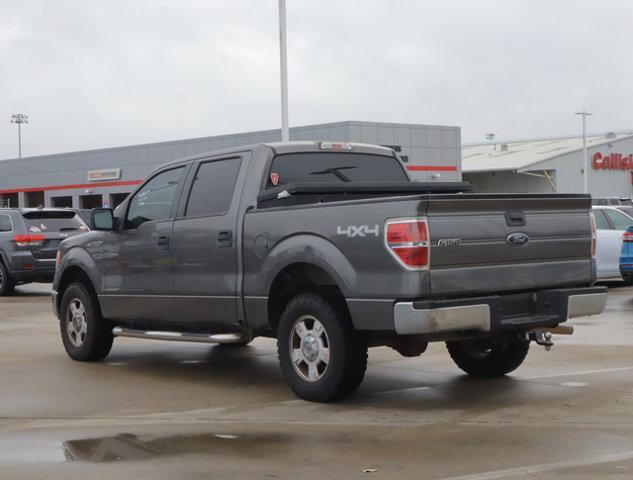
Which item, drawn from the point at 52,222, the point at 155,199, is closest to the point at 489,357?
the point at 155,199

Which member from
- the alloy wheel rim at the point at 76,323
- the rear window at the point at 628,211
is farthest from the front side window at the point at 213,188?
the rear window at the point at 628,211

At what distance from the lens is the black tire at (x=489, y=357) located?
883 cm

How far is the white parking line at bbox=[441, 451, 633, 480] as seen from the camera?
5559 mm

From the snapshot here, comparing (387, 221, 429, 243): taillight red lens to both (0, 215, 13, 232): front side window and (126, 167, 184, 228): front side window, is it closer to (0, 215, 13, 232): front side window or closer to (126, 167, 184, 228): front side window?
(126, 167, 184, 228): front side window

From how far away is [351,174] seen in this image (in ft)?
30.5

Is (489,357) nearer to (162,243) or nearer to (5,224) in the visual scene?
(162,243)

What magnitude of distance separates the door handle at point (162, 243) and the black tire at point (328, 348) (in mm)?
1723

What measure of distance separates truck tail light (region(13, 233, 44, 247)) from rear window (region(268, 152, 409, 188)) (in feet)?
39.4

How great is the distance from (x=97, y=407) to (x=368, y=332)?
2.20m

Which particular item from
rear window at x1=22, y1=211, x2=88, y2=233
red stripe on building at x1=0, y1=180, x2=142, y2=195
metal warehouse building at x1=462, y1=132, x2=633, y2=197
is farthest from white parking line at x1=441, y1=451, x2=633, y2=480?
metal warehouse building at x1=462, y1=132, x2=633, y2=197

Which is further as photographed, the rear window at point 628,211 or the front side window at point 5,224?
the front side window at point 5,224

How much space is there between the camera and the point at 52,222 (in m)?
20.4

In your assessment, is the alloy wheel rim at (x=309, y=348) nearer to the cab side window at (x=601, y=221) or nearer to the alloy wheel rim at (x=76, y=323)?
the alloy wheel rim at (x=76, y=323)

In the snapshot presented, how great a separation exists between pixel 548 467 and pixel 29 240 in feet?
52.1
